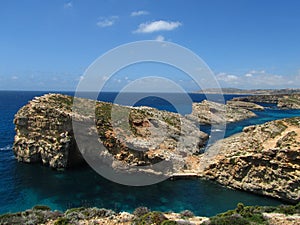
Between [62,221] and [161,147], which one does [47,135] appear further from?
[62,221]

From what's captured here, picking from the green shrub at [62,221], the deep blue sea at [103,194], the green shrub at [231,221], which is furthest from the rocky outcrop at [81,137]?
the green shrub at [231,221]

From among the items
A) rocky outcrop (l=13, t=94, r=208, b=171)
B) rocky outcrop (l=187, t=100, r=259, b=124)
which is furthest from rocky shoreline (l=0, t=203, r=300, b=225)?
rocky outcrop (l=187, t=100, r=259, b=124)

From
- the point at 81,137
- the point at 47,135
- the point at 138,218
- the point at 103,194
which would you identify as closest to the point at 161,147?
the point at 81,137

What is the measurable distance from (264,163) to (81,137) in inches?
1104

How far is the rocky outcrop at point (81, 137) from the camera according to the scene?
4219 cm

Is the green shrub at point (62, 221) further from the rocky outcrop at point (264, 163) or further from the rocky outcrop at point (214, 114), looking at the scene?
the rocky outcrop at point (214, 114)

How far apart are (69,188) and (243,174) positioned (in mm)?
24230

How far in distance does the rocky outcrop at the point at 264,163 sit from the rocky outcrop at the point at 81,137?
731cm

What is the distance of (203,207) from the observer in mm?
30859

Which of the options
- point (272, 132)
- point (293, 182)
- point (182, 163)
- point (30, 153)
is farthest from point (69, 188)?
point (272, 132)

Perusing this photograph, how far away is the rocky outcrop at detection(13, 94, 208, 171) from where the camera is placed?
42188 millimetres

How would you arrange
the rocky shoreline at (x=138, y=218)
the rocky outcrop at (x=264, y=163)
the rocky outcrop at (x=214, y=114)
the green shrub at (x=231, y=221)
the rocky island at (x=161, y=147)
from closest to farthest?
the green shrub at (x=231, y=221)
the rocky shoreline at (x=138, y=218)
the rocky outcrop at (x=264, y=163)
the rocky island at (x=161, y=147)
the rocky outcrop at (x=214, y=114)

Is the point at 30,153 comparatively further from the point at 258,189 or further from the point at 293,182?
the point at 293,182

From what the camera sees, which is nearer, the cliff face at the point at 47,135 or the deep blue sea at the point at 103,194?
the deep blue sea at the point at 103,194
